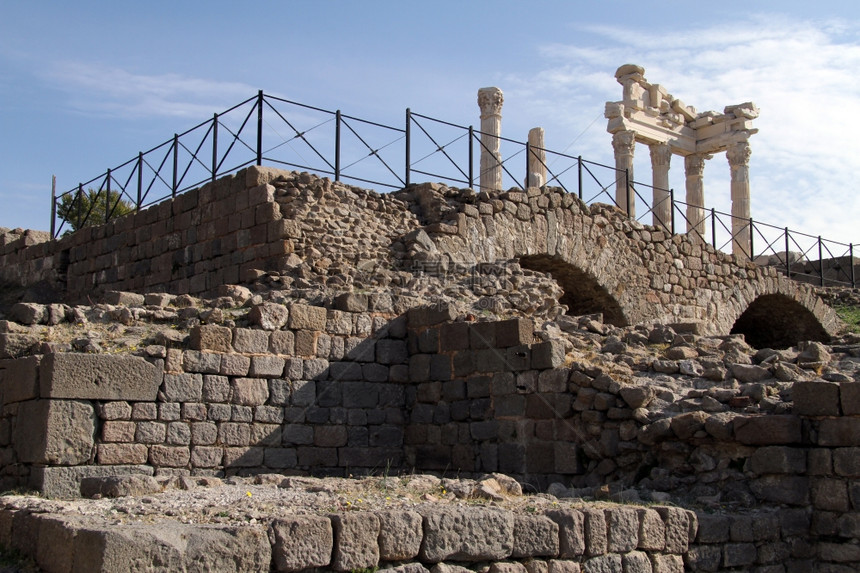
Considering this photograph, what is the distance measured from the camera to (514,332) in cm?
1002

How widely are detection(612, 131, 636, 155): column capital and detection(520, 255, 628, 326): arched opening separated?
351 inches

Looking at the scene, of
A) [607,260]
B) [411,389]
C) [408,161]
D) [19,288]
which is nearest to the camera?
[411,389]

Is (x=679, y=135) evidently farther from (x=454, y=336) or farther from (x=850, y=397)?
(x=850, y=397)

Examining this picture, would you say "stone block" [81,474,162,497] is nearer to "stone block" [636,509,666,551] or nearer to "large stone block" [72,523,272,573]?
"large stone block" [72,523,272,573]

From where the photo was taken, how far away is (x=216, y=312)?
10016 millimetres

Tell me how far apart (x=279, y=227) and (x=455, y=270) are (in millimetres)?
2377

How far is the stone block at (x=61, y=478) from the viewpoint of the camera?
8312 mm

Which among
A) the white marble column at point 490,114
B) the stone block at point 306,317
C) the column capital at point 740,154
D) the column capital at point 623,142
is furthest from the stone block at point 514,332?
the column capital at point 740,154

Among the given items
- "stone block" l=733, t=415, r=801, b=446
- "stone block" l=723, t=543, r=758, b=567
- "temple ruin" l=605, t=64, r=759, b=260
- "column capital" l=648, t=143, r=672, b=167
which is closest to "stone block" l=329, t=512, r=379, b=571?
"stone block" l=723, t=543, r=758, b=567

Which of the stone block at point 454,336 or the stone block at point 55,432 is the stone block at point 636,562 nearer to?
the stone block at point 454,336

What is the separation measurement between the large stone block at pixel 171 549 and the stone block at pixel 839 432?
4730mm

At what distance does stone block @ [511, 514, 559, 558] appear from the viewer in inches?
251

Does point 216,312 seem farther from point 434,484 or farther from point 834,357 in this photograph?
point 834,357

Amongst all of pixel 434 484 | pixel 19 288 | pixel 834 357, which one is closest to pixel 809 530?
pixel 834 357
